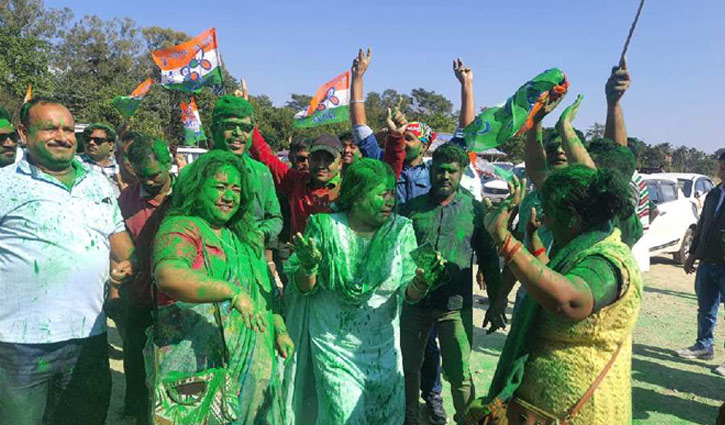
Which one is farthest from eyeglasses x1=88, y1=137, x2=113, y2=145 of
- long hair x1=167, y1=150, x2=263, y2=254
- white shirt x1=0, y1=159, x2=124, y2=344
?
long hair x1=167, y1=150, x2=263, y2=254

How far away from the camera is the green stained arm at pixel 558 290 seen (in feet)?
5.64

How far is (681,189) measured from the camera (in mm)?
11164

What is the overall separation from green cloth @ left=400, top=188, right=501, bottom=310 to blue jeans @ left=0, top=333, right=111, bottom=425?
1.97 m

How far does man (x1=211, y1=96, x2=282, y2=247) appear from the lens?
3.53 m

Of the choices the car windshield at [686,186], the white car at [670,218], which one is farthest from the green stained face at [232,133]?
the car windshield at [686,186]

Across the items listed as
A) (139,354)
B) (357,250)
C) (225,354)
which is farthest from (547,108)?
(139,354)

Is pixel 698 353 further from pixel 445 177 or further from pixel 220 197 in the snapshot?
pixel 220 197

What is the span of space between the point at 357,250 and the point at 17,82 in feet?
90.4

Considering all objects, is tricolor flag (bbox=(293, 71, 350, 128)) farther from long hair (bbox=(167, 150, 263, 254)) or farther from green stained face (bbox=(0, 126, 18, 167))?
long hair (bbox=(167, 150, 263, 254))

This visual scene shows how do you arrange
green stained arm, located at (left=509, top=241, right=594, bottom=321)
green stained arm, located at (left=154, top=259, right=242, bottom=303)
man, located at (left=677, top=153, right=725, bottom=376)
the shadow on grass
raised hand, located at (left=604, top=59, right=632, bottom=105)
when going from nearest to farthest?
green stained arm, located at (left=509, top=241, right=594, bottom=321) → green stained arm, located at (left=154, top=259, right=242, bottom=303) → raised hand, located at (left=604, top=59, right=632, bottom=105) → man, located at (left=677, top=153, right=725, bottom=376) → the shadow on grass

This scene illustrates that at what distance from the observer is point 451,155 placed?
338 cm

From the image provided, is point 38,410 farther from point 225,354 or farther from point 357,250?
point 357,250

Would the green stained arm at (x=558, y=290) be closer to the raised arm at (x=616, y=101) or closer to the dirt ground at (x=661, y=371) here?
the raised arm at (x=616, y=101)

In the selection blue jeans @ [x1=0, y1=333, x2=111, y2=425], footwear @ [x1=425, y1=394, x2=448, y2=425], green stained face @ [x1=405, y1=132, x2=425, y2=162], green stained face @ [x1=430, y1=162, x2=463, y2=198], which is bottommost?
footwear @ [x1=425, y1=394, x2=448, y2=425]
